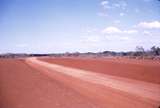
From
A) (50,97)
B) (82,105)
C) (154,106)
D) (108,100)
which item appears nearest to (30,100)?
(50,97)

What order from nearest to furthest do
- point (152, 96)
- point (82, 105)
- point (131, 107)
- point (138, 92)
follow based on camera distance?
1. point (131, 107)
2. point (82, 105)
3. point (152, 96)
4. point (138, 92)

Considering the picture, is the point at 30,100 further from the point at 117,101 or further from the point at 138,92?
the point at 138,92

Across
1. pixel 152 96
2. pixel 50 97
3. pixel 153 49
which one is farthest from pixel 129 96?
pixel 153 49

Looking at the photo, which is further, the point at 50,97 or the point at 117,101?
the point at 50,97

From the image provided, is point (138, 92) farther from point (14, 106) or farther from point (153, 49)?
point (153, 49)

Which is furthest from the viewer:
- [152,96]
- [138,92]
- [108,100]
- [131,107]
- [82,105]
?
[138,92]

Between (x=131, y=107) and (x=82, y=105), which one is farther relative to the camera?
(x=82, y=105)

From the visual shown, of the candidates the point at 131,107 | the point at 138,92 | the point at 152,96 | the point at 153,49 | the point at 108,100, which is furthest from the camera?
the point at 153,49

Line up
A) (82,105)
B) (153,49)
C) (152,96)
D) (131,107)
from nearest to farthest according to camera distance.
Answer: (131,107), (82,105), (152,96), (153,49)

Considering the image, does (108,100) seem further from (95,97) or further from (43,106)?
(43,106)

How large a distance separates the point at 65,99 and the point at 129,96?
12.3 feet

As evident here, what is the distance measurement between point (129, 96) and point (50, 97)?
4.57 metres

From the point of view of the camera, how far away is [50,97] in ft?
50.7

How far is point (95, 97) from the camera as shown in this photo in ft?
50.1
